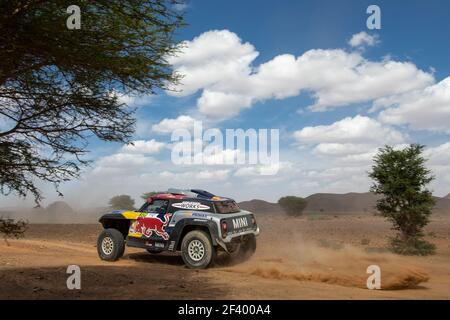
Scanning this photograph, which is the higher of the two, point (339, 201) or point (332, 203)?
point (339, 201)

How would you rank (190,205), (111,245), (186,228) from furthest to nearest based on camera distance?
(111,245), (190,205), (186,228)

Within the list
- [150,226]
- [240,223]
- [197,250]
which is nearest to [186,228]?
[197,250]

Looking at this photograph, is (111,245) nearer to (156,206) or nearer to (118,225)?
(118,225)

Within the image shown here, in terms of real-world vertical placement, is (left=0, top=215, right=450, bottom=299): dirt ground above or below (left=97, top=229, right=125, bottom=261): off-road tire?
below

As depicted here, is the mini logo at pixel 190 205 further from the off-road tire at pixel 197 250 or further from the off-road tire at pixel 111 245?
the off-road tire at pixel 111 245

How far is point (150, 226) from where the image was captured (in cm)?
1223

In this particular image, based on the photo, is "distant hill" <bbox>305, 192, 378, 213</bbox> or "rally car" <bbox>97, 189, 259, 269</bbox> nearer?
"rally car" <bbox>97, 189, 259, 269</bbox>

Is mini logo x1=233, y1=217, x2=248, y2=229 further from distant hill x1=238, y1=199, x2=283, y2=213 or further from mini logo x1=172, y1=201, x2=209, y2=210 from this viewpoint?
distant hill x1=238, y1=199, x2=283, y2=213

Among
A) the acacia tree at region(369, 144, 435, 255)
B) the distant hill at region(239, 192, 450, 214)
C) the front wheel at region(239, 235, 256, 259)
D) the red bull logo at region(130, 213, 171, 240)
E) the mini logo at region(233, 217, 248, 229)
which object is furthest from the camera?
the distant hill at region(239, 192, 450, 214)

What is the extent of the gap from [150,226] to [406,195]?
1124cm

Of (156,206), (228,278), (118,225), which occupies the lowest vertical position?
(228,278)

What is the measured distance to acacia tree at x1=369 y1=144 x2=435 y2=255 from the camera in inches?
683

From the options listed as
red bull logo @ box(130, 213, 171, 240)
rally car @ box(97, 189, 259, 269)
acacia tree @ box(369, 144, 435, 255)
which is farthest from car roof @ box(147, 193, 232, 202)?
acacia tree @ box(369, 144, 435, 255)

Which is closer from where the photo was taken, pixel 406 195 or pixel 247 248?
pixel 247 248
